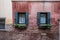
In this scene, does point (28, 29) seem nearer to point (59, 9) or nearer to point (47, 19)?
point (47, 19)

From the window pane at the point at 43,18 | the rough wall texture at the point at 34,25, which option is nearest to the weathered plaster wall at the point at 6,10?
the rough wall texture at the point at 34,25

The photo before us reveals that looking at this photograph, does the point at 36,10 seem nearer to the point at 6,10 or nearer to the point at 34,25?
the point at 34,25

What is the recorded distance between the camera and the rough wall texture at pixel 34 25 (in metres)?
6.65

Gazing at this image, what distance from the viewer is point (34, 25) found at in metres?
6.68

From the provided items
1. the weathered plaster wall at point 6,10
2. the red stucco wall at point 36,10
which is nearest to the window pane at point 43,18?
the red stucco wall at point 36,10

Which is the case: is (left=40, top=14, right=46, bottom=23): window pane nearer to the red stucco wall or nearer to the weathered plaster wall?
the red stucco wall

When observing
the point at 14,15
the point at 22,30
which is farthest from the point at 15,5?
the point at 22,30

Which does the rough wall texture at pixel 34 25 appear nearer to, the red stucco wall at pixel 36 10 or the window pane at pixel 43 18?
the red stucco wall at pixel 36 10

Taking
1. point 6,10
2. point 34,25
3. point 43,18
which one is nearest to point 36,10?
point 43,18

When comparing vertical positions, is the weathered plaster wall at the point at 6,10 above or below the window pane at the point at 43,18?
above

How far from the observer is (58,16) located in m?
6.67

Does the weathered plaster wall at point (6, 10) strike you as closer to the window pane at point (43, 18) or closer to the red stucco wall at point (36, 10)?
the red stucco wall at point (36, 10)

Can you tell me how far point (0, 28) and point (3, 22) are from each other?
0.65ft

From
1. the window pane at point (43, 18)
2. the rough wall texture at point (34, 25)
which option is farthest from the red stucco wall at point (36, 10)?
the window pane at point (43, 18)
